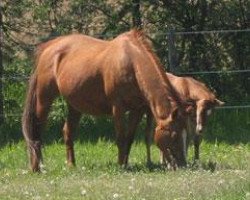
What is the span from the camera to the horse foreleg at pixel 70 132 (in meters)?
12.7

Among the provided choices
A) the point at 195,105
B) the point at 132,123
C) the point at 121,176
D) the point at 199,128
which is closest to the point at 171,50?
the point at 199,128

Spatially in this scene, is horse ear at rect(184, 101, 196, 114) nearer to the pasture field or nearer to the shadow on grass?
the pasture field

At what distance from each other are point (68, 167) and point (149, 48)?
1884 mm

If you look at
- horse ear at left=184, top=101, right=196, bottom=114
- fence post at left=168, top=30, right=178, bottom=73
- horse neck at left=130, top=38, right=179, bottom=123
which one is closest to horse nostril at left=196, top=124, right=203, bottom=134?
horse ear at left=184, top=101, right=196, bottom=114

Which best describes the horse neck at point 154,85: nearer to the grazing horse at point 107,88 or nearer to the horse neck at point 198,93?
the grazing horse at point 107,88

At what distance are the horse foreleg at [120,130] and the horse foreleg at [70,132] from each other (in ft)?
2.89

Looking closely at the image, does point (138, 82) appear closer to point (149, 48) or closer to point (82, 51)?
point (149, 48)

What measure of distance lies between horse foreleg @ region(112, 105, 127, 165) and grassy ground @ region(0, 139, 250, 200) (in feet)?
0.61

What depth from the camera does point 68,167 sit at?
12.1 meters

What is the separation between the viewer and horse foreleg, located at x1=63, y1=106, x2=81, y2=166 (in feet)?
41.5

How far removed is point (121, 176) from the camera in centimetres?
1062

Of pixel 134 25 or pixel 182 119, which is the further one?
pixel 134 25

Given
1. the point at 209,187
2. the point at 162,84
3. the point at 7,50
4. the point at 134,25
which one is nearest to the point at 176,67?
the point at 134,25

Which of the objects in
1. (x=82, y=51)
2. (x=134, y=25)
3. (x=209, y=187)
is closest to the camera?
(x=209, y=187)
